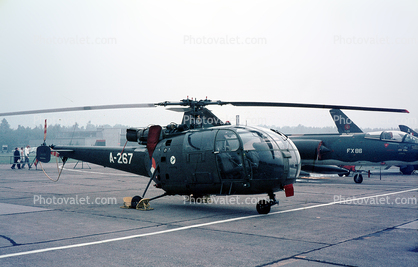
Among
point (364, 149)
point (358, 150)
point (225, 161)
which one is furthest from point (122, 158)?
point (364, 149)

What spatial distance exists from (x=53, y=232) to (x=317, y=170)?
19854 mm

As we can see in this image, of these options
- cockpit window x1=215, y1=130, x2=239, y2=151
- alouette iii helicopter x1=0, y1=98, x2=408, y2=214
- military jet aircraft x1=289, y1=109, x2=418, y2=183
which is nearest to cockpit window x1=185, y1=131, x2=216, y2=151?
alouette iii helicopter x1=0, y1=98, x2=408, y2=214

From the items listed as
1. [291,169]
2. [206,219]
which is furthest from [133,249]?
[291,169]

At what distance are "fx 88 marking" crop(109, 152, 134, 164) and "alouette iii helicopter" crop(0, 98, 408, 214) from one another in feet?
0.22

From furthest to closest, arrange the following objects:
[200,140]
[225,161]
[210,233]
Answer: [200,140], [225,161], [210,233]

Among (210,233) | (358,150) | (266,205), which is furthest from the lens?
(358,150)

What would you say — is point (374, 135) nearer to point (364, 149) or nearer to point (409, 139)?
point (364, 149)

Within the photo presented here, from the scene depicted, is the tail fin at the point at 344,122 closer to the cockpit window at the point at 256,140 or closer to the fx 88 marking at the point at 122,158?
the fx 88 marking at the point at 122,158

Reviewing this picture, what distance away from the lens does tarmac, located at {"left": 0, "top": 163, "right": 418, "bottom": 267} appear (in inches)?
239

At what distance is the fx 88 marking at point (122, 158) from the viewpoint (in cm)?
1346

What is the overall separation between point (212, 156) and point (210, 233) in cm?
288

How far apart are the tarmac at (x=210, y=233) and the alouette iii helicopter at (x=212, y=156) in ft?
2.69

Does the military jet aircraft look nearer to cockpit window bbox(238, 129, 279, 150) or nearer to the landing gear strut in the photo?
the landing gear strut

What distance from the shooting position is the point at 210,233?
8094 mm
